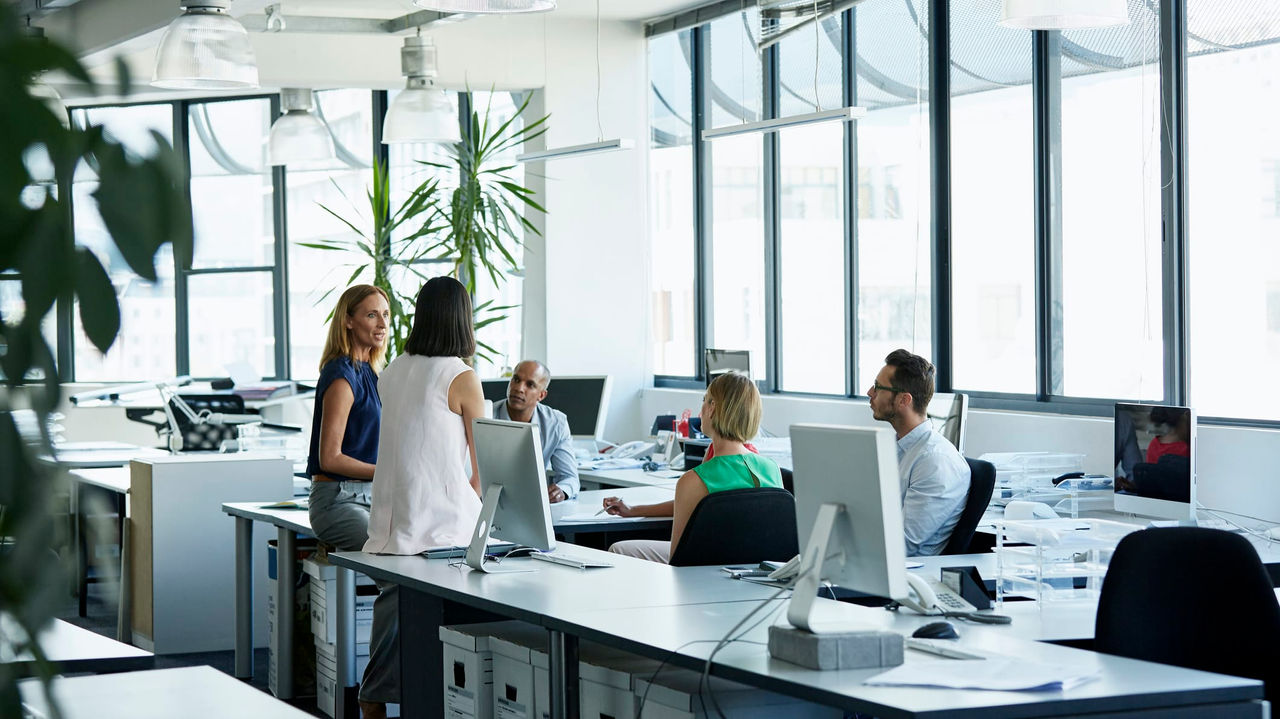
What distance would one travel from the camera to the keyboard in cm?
374

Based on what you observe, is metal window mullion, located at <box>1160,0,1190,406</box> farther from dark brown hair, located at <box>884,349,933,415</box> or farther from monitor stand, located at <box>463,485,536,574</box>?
monitor stand, located at <box>463,485,536,574</box>

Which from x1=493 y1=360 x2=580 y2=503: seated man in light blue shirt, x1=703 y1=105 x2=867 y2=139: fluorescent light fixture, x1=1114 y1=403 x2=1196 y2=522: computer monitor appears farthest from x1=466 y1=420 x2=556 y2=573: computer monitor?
x1=703 y1=105 x2=867 y2=139: fluorescent light fixture

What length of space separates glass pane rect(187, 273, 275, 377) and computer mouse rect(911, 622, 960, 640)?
8.87 m

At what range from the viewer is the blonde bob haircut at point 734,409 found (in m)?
4.05

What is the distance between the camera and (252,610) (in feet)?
18.7

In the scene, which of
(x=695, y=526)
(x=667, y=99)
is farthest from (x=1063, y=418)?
→ (x=667, y=99)

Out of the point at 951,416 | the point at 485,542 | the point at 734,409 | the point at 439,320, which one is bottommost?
the point at 485,542

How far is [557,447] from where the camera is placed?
571cm

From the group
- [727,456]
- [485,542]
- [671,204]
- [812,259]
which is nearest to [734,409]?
[727,456]

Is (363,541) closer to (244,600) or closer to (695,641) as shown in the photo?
(244,600)

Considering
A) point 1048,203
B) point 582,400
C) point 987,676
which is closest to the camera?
point 987,676

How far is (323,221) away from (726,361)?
15.0ft

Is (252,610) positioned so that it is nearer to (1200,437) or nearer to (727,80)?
(1200,437)

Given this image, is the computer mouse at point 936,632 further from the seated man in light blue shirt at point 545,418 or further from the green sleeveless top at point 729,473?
the seated man in light blue shirt at point 545,418
